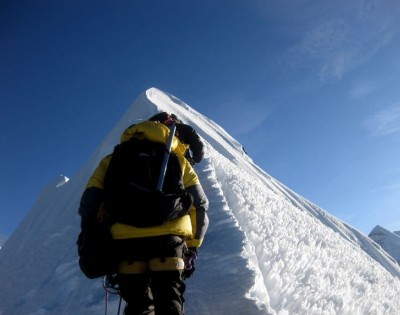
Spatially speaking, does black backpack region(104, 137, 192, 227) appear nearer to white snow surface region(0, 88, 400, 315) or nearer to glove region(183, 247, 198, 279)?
glove region(183, 247, 198, 279)

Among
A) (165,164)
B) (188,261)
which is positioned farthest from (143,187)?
(188,261)

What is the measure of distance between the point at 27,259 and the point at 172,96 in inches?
563

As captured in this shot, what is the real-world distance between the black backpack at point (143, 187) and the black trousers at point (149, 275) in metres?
0.18

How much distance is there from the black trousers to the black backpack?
0.59 ft

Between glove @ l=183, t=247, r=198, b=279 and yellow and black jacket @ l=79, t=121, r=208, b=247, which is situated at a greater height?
yellow and black jacket @ l=79, t=121, r=208, b=247

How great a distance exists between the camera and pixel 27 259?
7234mm

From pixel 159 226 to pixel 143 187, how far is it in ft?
1.09

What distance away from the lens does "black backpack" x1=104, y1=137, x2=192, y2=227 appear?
114 inches

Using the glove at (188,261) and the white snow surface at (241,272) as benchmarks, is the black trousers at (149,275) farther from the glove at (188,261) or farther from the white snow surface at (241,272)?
the white snow surface at (241,272)

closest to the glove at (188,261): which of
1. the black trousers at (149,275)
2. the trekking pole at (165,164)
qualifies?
the black trousers at (149,275)

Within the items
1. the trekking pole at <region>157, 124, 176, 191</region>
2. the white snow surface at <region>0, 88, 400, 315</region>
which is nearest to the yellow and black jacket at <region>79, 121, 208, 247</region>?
A: the trekking pole at <region>157, 124, 176, 191</region>

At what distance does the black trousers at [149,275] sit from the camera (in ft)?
9.19

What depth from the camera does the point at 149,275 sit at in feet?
9.43

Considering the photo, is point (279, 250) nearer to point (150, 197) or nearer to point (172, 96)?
point (150, 197)
